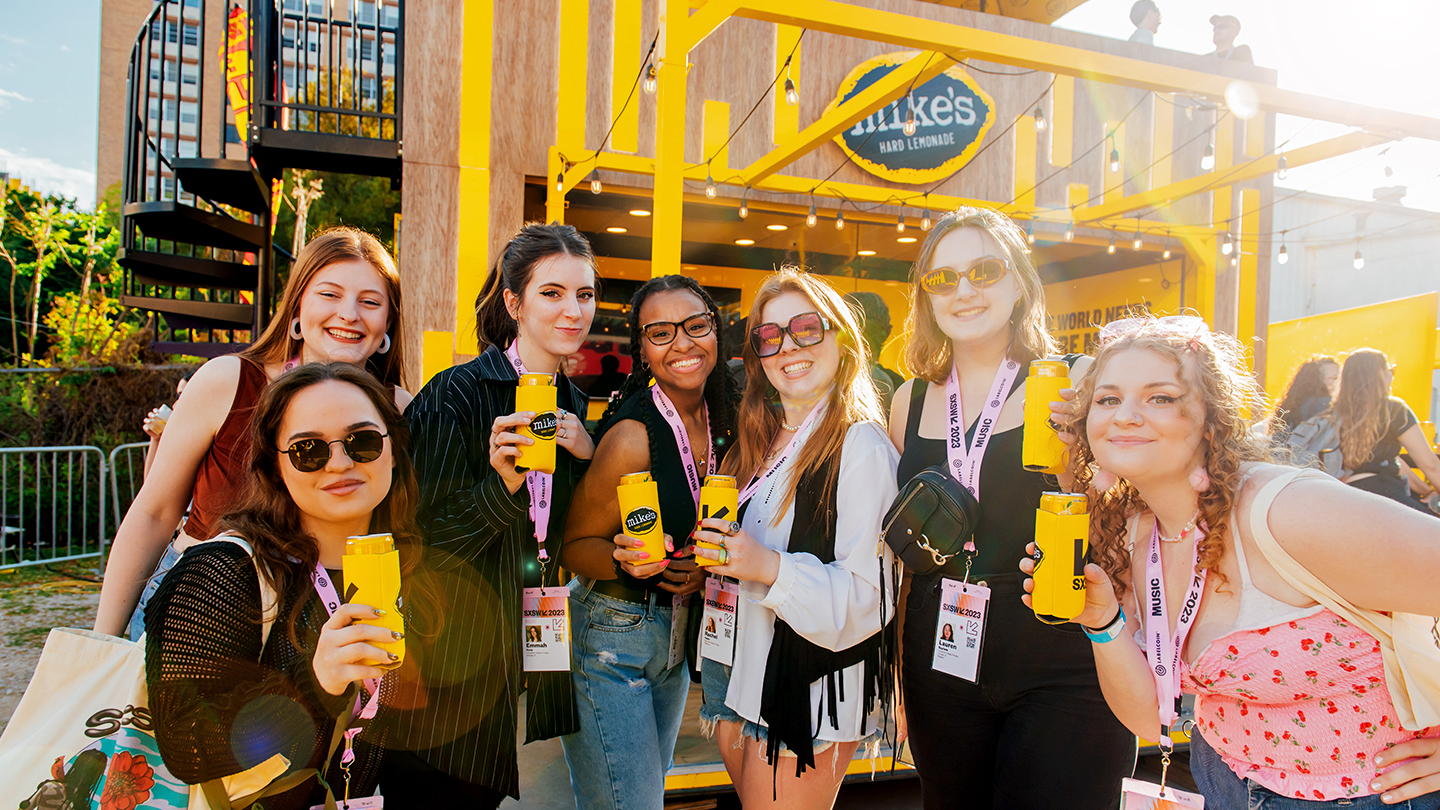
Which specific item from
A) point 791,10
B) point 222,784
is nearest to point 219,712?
point 222,784

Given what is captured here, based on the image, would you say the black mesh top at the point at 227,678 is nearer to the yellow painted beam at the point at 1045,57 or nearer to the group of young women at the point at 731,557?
the group of young women at the point at 731,557

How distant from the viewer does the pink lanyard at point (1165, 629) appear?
1.51 m

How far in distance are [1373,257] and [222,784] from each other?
29064mm

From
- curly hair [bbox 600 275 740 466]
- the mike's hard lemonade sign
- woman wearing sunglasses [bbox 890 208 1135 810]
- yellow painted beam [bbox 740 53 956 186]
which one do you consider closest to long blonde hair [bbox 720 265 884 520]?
curly hair [bbox 600 275 740 466]

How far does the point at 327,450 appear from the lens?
60.7 inches

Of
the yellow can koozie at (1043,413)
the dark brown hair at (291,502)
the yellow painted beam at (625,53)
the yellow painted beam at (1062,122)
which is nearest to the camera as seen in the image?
the dark brown hair at (291,502)

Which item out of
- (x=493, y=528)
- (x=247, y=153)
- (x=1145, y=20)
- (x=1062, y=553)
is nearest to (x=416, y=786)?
(x=493, y=528)

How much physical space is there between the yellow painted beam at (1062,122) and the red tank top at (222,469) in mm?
8513

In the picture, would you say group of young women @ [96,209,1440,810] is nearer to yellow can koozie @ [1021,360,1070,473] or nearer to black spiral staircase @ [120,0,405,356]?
yellow can koozie @ [1021,360,1070,473]

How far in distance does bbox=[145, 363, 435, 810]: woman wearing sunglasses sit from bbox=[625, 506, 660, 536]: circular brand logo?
1.67 ft

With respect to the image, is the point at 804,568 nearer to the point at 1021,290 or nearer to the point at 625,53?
the point at 1021,290

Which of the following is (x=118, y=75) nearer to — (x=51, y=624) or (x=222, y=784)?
(x=51, y=624)

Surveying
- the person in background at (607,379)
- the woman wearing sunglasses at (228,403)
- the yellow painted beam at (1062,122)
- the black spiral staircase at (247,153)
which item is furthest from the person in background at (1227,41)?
the woman wearing sunglasses at (228,403)

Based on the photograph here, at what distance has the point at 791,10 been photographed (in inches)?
144
